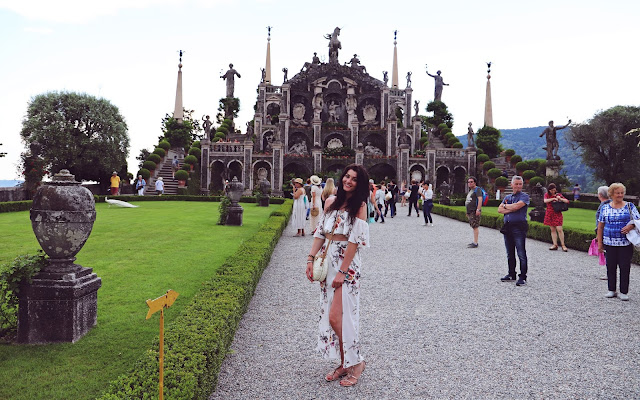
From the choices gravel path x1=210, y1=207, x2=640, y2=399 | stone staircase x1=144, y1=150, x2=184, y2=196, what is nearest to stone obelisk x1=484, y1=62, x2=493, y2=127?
stone staircase x1=144, y1=150, x2=184, y2=196

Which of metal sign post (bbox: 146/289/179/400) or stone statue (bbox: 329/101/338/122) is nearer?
metal sign post (bbox: 146/289/179/400)

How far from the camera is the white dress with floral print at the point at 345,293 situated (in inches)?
172

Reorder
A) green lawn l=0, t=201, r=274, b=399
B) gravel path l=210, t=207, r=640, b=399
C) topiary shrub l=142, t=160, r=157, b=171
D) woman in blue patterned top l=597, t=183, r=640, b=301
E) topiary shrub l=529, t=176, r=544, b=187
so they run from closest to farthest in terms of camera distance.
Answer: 1. green lawn l=0, t=201, r=274, b=399
2. gravel path l=210, t=207, r=640, b=399
3. woman in blue patterned top l=597, t=183, r=640, b=301
4. topiary shrub l=529, t=176, r=544, b=187
5. topiary shrub l=142, t=160, r=157, b=171

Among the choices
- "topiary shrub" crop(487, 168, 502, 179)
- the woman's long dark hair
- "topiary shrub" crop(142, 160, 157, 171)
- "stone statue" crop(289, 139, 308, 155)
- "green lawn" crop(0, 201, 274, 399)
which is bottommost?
"green lawn" crop(0, 201, 274, 399)

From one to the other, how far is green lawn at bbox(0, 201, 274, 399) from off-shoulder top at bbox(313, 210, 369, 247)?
227 centimetres

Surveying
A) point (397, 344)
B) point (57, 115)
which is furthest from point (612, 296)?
point (57, 115)

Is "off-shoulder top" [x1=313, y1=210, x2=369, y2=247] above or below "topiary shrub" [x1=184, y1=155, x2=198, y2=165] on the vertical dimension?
below

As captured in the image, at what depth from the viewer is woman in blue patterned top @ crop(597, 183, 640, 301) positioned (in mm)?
7668

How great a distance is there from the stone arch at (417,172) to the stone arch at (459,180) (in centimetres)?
299

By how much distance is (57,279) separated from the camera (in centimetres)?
497

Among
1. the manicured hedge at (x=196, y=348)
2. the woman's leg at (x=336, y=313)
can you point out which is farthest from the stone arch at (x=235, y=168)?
the woman's leg at (x=336, y=313)

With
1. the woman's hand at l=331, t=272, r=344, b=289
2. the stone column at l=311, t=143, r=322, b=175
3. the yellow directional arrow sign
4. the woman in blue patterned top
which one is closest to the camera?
the yellow directional arrow sign

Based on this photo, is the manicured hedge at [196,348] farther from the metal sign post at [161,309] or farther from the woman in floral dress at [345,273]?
the woman in floral dress at [345,273]

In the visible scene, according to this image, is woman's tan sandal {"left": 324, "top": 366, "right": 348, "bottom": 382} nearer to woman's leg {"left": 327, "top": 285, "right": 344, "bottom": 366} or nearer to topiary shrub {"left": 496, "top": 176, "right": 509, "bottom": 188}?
woman's leg {"left": 327, "top": 285, "right": 344, "bottom": 366}
